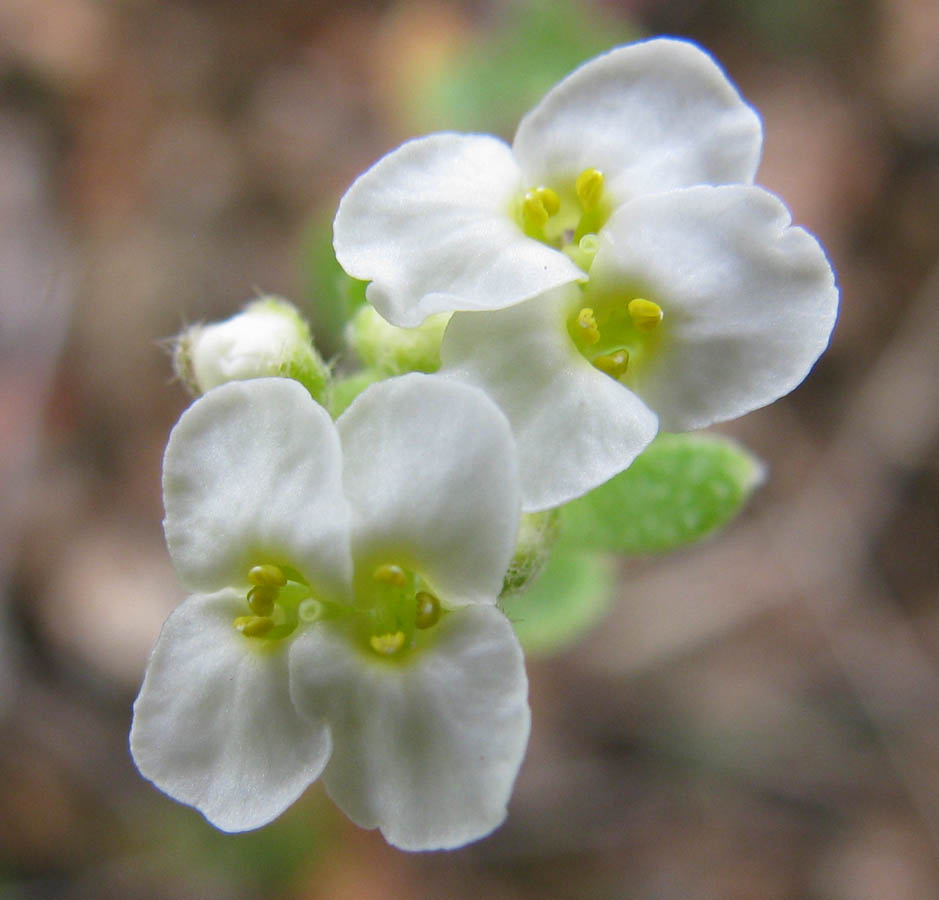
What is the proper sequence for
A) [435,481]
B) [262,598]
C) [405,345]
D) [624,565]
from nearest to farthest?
[435,481] < [262,598] < [405,345] < [624,565]

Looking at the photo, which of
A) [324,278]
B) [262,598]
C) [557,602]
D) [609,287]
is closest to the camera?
[262,598]

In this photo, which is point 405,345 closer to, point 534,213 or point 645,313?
point 534,213

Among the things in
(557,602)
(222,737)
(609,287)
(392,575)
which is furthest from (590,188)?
(557,602)

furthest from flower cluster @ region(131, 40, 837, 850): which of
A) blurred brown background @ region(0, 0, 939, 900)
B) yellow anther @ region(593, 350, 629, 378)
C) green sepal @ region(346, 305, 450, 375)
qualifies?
blurred brown background @ region(0, 0, 939, 900)

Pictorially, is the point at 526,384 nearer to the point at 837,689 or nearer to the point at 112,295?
the point at 837,689

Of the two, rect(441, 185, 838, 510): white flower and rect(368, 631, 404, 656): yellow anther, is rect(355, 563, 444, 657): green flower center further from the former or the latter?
rect(441, 185, 838, 510): white flower

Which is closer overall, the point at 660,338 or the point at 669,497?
the point at 660,338
